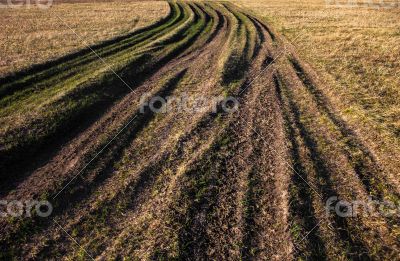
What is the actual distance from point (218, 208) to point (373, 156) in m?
6.68

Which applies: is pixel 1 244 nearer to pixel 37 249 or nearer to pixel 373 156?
pixel 37 249

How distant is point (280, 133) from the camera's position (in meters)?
13.3

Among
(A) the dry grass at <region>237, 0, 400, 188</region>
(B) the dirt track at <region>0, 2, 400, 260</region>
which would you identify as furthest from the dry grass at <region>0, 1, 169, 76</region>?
(A) the dry grass at <region>237, 0, 400, 188</region>

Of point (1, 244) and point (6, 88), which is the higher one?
point (6, 88)

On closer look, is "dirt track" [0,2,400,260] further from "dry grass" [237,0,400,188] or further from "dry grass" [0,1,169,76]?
"dry grass" [0,1,169,76]

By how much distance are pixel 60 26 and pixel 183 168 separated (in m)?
23.2

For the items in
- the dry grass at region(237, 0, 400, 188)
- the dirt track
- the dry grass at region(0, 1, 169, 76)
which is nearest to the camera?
the dirt track

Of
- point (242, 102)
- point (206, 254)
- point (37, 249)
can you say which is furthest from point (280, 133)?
point (37, 249)

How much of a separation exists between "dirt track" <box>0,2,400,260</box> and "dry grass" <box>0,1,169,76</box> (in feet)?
8.65

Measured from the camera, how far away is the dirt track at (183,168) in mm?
8922

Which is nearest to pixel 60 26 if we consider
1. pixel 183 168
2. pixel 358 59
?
pixel 183 168

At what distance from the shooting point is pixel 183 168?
11.5 metres

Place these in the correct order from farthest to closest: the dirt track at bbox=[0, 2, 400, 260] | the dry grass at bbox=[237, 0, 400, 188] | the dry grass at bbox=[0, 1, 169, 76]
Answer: the dry grass at bbox=[0, 1, 169, 76]
the dry grass at bbox=[237, 0, 400, 188]
the dirt track at bbox=[0, 2, 400, 260]

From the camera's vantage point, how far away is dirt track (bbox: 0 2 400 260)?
892 centimetres
